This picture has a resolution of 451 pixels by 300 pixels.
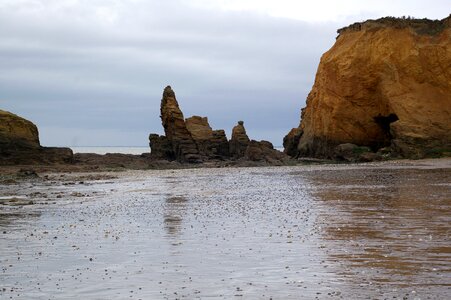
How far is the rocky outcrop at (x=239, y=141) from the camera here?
236 feet

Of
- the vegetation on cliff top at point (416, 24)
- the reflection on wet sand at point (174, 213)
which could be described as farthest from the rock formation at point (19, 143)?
the reflection on wet sand at point (174, 213)

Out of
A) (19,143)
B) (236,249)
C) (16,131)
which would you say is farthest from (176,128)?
(236,249)

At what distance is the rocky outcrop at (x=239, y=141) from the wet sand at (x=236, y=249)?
164ft

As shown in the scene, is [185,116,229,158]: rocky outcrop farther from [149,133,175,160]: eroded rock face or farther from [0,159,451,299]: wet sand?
[0,159,451,299]: wet sand

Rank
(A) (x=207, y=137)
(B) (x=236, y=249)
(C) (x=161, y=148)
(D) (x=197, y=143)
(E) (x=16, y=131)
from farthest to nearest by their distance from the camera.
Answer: (A) (x=207, y=137) < (D) (x=197, y=143) < (C) (x=161, y=148) < (E) (x=16, y=131) < (B) (x=236, y=249)

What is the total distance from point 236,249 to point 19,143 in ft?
144

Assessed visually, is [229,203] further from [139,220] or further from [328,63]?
[328,63]

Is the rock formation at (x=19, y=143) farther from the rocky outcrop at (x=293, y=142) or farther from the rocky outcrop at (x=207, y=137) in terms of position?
the rocky outcrop at (x=293, y=142)

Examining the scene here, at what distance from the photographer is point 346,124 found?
53000 millimetres

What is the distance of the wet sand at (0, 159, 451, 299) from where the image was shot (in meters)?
8.48

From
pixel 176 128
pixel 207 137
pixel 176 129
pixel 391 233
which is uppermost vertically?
pixel 176 128

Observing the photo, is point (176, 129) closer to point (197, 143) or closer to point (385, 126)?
point (197, 143)

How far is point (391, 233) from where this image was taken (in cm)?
1252

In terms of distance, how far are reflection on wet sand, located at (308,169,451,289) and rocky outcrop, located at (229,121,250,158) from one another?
158 feet
